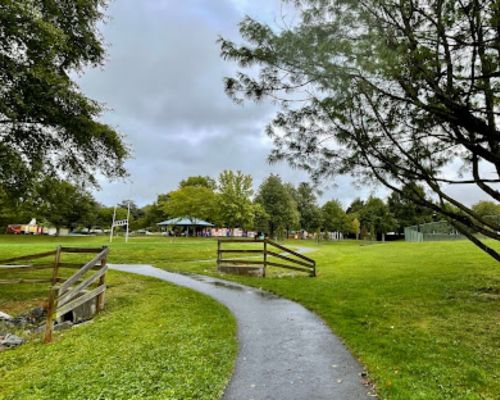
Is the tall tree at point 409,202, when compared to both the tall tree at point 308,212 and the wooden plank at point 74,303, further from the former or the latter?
the tall tree at point 308,212

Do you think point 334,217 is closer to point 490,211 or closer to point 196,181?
point 490,211

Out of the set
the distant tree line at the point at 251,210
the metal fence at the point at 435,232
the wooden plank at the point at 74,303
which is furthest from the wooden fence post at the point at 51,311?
the metal fence at the point at 435,232

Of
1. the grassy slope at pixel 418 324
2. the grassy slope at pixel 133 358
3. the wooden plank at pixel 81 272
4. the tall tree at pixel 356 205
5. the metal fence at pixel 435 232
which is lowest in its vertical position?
the grassy slope at pixel 133 358

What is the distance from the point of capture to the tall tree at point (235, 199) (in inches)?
1742

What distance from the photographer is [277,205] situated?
50.2m

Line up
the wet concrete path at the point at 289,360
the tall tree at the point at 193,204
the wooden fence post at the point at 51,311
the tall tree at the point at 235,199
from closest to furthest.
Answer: the wet concrete path at the point at 289,360
the wooden fence post at the point at 51,311
the tall tree at the point at 235,199
the tall tree at the point at 193,204

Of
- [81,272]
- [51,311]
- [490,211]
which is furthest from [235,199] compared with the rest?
[51,311]

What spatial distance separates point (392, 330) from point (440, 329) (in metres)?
0.95

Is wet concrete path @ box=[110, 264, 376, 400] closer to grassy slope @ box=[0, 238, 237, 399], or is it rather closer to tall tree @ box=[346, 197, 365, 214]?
grassy slope @ box=[0, 238, 237, 399]

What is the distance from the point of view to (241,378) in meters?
4.05

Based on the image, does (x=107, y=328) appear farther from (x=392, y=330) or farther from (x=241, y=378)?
(x=392, y=330)

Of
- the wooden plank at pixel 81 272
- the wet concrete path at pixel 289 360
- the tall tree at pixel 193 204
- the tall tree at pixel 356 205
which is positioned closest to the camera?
the wet concrete path at pixel 289 360

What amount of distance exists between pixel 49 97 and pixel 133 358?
7.83m

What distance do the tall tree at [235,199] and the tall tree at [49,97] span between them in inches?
1262
